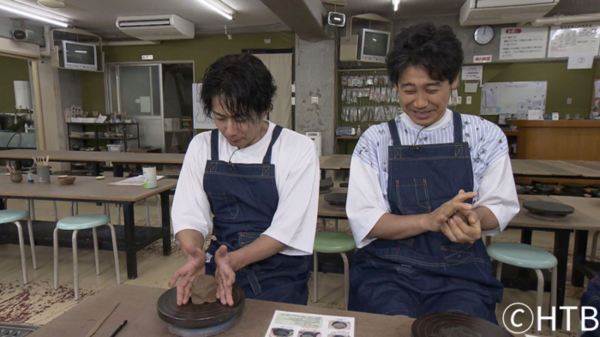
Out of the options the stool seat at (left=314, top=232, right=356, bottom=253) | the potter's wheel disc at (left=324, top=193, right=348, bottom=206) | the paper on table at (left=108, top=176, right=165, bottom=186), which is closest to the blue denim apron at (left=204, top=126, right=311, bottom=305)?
the stool seat at (left=314, top=232, right=356, bottom=253)

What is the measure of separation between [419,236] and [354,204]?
0.89 feet

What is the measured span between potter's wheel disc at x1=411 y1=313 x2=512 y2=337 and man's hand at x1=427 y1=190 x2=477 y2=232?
13.3 inches

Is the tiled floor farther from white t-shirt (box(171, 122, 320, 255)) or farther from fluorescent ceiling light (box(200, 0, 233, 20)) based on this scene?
fluorescent ceiling light (box(200, 0, 233, 20))

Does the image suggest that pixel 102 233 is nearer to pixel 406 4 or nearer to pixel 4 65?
pixel 406 4

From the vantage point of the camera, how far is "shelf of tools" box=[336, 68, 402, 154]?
751 centimetres

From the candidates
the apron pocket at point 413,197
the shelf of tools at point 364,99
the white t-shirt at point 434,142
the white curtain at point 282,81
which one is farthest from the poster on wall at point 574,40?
the apron pocket at point 413,197

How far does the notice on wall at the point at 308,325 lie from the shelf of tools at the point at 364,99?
6476 millimetres

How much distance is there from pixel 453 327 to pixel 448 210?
0.40 metres

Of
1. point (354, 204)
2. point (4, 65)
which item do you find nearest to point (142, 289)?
point (354, 204)

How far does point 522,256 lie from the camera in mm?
→ 2021

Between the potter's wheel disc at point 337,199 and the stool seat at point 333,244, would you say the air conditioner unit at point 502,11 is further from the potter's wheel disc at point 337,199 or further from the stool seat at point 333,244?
the stool seat at point 333,244

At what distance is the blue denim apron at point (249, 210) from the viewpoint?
4.69 ft

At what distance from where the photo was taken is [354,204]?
4.74 feet

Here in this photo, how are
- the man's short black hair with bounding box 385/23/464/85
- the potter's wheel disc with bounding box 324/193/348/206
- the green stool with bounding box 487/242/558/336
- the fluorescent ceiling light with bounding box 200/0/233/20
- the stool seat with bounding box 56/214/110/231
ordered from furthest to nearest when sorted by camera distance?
1. the fluorescent ceiling light with bounding box 200/0/233/20
2. the stool seat with bounding box 56/214/110/231
3. the potter's wheel disc with bounding box 324/193/348/206
4. the green stool with bounding box 487/242/558/336
5. the man's short black hair with bounding box 385/23/464/85
